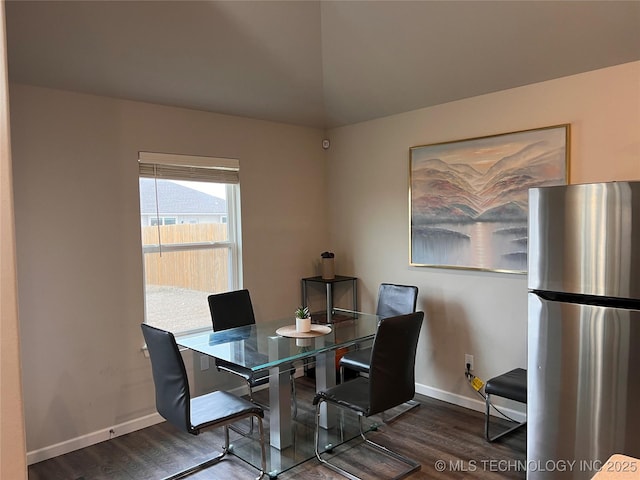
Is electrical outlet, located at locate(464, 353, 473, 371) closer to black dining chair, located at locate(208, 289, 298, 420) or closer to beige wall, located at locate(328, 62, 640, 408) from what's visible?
beige wall, located at locate(328, 62, 640, 408)

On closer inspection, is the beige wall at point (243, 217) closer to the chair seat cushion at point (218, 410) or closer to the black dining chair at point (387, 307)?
the black dining chair at point (387, 307)

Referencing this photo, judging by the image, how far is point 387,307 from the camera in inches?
148

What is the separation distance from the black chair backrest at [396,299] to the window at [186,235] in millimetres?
1247

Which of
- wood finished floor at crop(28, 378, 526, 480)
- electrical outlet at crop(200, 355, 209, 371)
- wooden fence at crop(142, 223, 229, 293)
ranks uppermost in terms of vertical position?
wooden fence at crop(142, 223, 229, 293)

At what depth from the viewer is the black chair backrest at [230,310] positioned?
3.40m

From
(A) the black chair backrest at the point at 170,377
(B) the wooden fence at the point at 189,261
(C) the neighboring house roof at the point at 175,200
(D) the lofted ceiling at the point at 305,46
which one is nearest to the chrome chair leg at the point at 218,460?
(A) the black chair backrest at the point at 170,377

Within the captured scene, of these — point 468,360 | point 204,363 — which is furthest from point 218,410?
point 468,360

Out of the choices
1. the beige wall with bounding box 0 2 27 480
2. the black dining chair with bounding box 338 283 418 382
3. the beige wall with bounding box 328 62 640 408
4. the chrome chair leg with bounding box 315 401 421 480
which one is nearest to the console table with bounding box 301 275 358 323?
the beige wall with bounding box 328 62 640 408

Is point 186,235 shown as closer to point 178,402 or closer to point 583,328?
point 178,402

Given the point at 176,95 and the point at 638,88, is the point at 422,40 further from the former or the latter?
the point at 176,95

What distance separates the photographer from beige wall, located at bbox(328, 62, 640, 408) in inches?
110

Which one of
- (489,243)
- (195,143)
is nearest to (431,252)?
(489,243)

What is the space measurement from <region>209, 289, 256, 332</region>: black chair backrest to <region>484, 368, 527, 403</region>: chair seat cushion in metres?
1.79

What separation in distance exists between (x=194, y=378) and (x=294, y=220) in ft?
5.37
